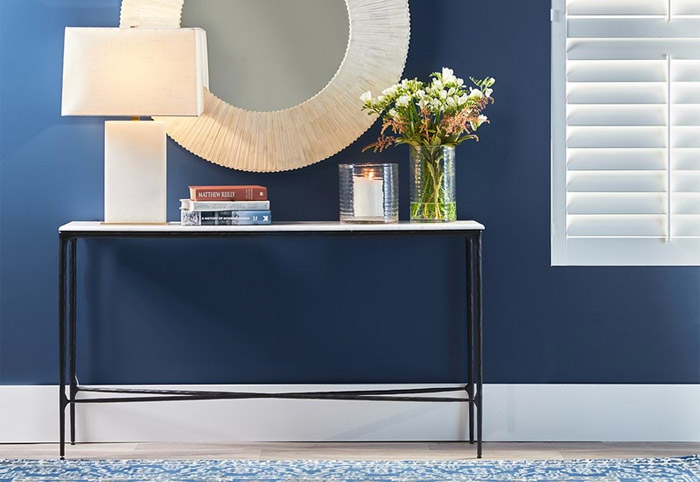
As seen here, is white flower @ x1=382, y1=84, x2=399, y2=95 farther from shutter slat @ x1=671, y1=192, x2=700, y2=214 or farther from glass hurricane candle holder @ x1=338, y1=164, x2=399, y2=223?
shutter slat @ x1=671, y1=192, x2=700, y2=214

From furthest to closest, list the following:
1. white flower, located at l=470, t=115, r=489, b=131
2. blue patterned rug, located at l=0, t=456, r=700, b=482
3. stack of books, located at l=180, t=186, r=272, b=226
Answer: white flower, located at l=470, t=115, r=489, b=131, stack of books, located at l=180, t=186, r=272, b=226, blue patterned rug, located at l=0, t=456, r=700, b=482

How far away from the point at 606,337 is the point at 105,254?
1.78 m

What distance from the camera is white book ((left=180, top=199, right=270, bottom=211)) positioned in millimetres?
2885

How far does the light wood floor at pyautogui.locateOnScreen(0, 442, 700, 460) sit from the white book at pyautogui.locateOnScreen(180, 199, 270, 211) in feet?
2.68

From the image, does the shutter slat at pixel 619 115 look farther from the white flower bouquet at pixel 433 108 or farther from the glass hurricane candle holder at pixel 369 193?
the glass hurricane candle holder at pixel 369 193

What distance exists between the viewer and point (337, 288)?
322cm

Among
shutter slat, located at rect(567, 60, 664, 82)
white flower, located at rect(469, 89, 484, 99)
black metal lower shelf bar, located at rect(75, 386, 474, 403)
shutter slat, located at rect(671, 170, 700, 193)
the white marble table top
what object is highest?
shutter slat, located at rect(567, 60, 664, 82)

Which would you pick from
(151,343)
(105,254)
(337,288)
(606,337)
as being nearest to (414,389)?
(337,288)

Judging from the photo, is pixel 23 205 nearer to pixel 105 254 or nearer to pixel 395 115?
pixel 105 254

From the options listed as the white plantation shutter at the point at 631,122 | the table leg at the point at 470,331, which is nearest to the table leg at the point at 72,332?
the table leg at the point at 470,331

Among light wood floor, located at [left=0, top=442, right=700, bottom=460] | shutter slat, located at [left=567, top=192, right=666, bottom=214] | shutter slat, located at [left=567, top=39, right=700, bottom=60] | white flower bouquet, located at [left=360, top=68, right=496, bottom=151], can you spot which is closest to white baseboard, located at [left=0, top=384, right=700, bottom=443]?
light wood floor, located at [left=0, top=442, right=700, bottom=460]

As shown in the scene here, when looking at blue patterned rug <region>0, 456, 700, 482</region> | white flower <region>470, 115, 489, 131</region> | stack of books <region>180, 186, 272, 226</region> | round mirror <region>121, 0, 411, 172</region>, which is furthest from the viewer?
round mirror <region>121, 0, 411, 172</region>

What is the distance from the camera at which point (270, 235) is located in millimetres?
2822

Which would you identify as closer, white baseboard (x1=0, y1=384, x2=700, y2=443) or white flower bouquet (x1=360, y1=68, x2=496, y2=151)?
white flower bouquet (x1=360, y1=68, x2=496, y2=151)
